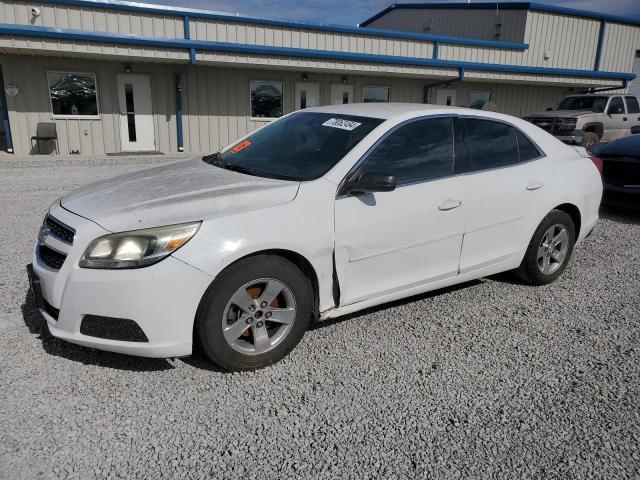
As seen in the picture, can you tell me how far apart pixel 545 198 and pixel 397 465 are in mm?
2900

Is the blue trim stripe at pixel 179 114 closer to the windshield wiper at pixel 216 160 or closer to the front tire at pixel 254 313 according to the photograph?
the windshield wiper at pixel 216 160

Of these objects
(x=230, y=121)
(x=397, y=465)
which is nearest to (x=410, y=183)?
(x=397, y=465)

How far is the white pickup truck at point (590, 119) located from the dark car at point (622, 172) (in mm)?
7708

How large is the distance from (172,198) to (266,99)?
15286 millimetres

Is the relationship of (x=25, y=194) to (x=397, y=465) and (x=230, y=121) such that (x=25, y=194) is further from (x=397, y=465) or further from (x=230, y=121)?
(x=230, y=121)

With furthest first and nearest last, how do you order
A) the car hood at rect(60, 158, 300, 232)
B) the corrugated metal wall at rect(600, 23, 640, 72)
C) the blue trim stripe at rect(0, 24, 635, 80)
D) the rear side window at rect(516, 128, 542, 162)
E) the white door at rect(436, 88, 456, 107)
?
the corrugated metal wall at rect(600, 23, 640, 72) < the white door at rect(436, 88, 456, 107) < the blue trim stripe at rect(0, 24, 635, 80) < the rear side window at rect(516, 128, 542, 162) < the car hood at rect(60, 158, 300, 232)

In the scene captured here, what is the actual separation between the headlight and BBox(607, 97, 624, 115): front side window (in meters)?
16.3

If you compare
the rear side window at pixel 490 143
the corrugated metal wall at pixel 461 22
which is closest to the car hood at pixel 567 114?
the corrugated metal wall at pixel 461 22

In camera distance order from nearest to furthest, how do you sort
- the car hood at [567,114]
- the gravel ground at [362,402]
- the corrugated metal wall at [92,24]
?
the gravel ground at [362,402]
the corrugated metal wall at [92,24]
the car hood at [567,114]

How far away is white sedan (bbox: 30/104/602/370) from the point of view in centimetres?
285

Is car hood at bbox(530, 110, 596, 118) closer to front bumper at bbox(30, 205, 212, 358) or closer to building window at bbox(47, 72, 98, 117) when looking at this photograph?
building window at bbox(47, 72, 98, 117)

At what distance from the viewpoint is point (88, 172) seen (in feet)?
37.4

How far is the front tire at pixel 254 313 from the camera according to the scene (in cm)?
296

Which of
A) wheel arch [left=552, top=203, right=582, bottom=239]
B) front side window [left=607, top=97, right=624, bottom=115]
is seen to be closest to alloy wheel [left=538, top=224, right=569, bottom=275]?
wheel arch [left=552, top=203, right=582, bottom=239]
